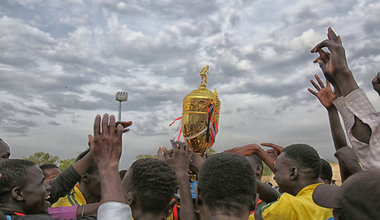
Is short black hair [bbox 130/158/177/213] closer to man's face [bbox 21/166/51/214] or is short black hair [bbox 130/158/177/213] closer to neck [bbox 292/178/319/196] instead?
man's face [bbox 21/166/51/214]

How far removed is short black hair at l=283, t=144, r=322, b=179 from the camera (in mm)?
3371

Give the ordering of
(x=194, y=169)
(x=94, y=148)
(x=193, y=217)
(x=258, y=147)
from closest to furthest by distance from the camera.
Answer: (x=94, y=148)
(x=193, y=217)
(x=194, y=169)
(x=258, y=147)

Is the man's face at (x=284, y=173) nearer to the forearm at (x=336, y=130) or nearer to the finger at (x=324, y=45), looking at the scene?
the forearm at (x=336, y=130)

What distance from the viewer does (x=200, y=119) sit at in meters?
5.69

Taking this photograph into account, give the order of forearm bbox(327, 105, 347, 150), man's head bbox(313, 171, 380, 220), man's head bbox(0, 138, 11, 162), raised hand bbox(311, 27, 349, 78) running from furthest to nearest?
man's head bbox(0, 138, 11, 162) < forearm bbox(327, 105, 347, 150) < raised hand bbox(311, 27, 349, 78) < man's head bbox(313, 171, 380, 220)

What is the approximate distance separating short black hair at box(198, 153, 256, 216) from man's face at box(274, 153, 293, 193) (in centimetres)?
119

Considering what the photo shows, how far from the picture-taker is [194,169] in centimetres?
347

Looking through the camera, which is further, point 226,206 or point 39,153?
point 39,153

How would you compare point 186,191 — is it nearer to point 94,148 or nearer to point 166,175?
point 166,175

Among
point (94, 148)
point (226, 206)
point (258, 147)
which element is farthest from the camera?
point (258, 147)

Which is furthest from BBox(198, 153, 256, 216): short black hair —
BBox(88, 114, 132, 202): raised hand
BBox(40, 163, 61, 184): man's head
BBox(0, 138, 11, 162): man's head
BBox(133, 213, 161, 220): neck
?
BBox(40, 163, 61, 184): man's head

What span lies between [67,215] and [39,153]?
59.8ft

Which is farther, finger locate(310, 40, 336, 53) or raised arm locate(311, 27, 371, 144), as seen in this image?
finger locate(310, 40, 336, 53)

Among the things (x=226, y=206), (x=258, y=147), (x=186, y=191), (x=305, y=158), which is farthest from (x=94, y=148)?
(x=258, y=147)
